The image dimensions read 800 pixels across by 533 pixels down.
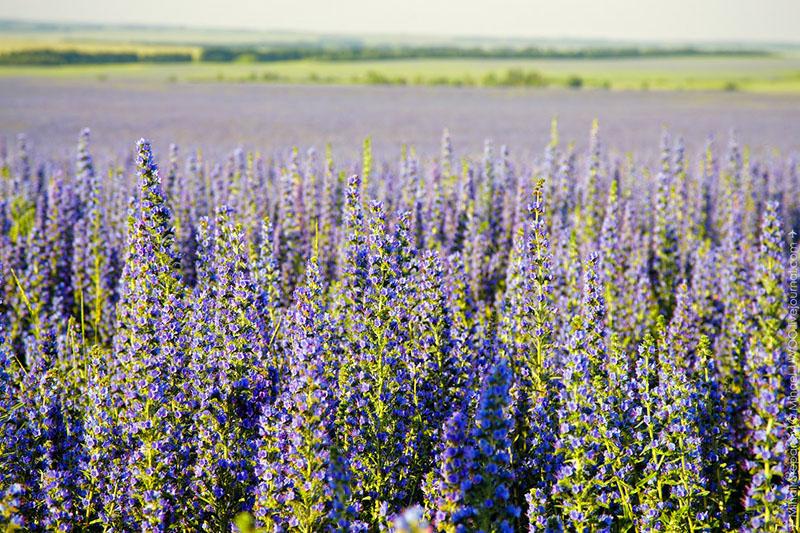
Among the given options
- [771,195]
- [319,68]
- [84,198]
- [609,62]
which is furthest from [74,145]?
[609,62]

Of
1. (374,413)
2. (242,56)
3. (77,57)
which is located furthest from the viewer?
(242,56)

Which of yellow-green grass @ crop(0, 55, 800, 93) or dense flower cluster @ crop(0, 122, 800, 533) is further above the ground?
yellow-green grass @ crop(0, 55, 800, 93)

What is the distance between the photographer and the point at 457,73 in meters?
55.0

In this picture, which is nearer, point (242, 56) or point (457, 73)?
point (457, 73)

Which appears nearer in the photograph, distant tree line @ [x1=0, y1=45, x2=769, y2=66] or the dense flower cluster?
the dense flower cluster

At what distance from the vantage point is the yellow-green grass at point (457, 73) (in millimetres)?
47188

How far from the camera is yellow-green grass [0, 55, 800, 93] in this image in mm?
47188

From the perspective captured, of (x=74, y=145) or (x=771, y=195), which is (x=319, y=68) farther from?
(x=771, y=195)

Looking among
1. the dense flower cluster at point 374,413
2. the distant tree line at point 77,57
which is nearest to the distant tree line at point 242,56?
the distant tree line at point 77,57

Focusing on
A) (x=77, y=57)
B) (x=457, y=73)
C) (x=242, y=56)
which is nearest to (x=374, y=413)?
(x=457, y=73)

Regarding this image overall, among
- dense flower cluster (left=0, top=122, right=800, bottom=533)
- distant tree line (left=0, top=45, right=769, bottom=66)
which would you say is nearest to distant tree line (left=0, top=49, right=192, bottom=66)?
distant tree line (left=0, top=45, right=769, bottom=66)

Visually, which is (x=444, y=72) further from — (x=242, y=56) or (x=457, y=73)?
(x=242, y=56)

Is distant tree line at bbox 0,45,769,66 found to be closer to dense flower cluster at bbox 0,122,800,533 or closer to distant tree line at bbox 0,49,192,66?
distant tree line at bbox 0,49,192,66

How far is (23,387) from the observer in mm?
2916
